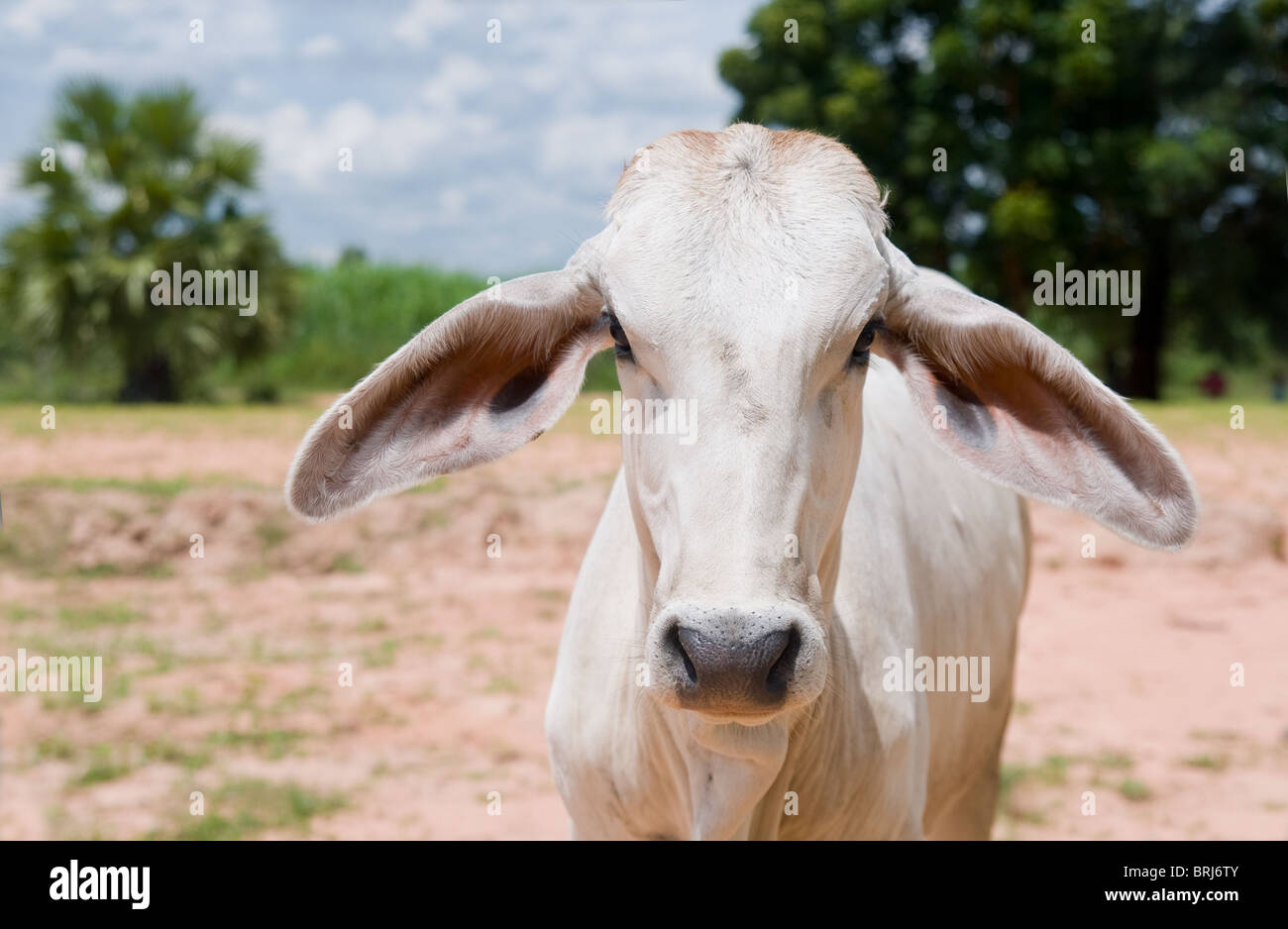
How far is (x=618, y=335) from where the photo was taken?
2.53 metres

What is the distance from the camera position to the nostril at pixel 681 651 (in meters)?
2.09

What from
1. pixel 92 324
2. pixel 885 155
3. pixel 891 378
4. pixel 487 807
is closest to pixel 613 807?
pixel 891 378

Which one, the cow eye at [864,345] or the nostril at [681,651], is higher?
the cow eye at [864,345]

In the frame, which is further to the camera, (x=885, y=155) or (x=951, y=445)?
(x=885, y=155)

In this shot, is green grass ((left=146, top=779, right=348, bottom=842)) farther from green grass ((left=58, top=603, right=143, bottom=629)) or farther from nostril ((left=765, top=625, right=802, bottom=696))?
nostril ((left=765, top=625, right=802, bottom=696))

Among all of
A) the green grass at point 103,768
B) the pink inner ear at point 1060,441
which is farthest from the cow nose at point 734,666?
the green grass at point 103,768

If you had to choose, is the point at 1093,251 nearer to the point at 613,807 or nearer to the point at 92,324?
the point at 92,324

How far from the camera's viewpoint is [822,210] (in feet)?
8.16

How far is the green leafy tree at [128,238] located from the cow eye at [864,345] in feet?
65.8

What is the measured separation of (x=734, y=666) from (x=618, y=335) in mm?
824

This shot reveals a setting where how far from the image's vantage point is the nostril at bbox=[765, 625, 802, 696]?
210 cm

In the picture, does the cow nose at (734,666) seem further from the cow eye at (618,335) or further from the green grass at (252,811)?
the green grass at (252,811)

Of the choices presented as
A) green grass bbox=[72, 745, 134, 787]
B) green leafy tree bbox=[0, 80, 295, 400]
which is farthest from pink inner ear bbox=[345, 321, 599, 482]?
green leafy tree bbox=[0, 80, 295, 400]

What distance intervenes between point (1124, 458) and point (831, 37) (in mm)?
26084
